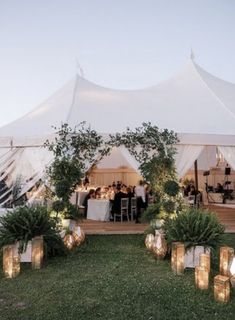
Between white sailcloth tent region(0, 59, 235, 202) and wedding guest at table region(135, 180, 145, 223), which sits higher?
white sailcloth tent region(0, 59, 235, 202)

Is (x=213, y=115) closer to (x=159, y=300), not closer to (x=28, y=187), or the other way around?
(x=28, y=187)

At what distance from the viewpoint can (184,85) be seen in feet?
40.1

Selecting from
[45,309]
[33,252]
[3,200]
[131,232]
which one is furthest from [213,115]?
[45,309]

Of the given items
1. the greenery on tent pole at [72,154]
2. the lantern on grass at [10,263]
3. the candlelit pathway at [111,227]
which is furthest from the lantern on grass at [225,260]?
the candlelit pathway at [111,227]

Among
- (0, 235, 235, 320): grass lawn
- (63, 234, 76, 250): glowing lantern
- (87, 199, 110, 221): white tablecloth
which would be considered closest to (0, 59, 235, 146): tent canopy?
(87, 199, 110, 221): white tablecloth

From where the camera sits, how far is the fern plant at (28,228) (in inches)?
243

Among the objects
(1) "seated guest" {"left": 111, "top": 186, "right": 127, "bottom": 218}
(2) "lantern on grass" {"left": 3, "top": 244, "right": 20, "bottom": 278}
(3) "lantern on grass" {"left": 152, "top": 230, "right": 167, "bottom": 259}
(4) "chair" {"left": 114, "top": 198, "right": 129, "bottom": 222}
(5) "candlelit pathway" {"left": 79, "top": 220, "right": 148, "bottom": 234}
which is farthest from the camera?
(4) "chair" {"left": 114, "top": 198, "right": 129, "bottom": 222}

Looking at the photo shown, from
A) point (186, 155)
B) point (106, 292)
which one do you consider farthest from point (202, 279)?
point (186, 155)

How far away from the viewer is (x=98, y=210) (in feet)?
37.2

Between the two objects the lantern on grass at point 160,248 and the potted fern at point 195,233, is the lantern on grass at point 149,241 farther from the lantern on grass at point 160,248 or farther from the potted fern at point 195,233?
the potted fern at point 195,233

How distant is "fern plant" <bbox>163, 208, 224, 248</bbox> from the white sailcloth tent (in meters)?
3.93

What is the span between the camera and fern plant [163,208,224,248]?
19.5 ft

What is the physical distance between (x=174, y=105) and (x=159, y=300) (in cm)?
772

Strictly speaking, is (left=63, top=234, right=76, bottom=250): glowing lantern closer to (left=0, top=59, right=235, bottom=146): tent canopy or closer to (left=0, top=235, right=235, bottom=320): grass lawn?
(left=0, top=235, right=235, bottom=320): grass lawn
